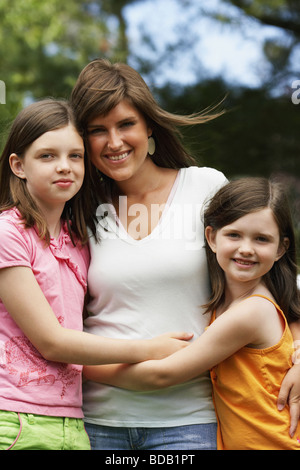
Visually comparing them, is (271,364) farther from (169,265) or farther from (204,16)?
(204,16)

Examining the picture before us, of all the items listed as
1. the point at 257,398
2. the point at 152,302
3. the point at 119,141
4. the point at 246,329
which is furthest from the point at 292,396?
the point at 119,141

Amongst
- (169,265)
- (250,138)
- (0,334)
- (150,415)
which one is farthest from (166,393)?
(250,138)

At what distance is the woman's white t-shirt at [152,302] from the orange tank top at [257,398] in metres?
0.14

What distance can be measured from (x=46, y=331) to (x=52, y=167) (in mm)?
543

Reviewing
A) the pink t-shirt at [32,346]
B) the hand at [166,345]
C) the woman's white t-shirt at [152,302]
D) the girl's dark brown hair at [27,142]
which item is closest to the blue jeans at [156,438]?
the woman's white t-shirt at [152,302]

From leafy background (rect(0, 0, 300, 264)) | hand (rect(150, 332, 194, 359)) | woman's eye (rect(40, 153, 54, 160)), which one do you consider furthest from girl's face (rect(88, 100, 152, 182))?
leafy background (rect(0, 0, 300, 264))

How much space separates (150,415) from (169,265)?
523 millimetres

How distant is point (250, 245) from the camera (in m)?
2.10

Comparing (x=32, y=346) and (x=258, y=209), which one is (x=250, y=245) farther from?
(x=32, y=346)

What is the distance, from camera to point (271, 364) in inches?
80.7

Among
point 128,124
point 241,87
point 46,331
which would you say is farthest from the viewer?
point 241,87

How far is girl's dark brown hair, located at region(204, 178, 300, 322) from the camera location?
2.14 metres

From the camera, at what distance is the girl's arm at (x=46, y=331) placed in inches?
79.1

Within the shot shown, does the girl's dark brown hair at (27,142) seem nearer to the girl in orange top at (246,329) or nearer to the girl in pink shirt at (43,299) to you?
the girl in pink shirt at (43,299)
